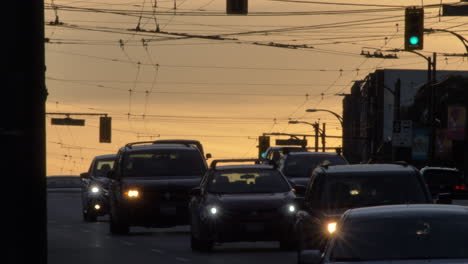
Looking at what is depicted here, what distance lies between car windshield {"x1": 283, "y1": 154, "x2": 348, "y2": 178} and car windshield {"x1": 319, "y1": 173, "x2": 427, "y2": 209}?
15.3 meters

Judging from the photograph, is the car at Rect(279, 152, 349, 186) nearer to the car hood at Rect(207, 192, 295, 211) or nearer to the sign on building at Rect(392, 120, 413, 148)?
the car hood at Rect(207, 192, 295, 211)

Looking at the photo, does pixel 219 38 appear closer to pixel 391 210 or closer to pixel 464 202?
pixel 464 202

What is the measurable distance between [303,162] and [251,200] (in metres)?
10.5

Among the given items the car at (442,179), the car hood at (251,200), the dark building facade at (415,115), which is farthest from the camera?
the dark building facade at (415,115)

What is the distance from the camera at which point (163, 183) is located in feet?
92.7

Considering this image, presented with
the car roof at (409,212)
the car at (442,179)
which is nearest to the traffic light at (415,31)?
the car at (442,179)

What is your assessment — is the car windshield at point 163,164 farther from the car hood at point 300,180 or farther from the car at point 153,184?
the car hood at point 300,180

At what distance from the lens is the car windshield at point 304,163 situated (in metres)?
32.7

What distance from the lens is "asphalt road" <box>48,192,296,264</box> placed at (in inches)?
821

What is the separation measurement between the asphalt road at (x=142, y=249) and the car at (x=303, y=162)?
334 centimetres

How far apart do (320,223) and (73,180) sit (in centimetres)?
9425

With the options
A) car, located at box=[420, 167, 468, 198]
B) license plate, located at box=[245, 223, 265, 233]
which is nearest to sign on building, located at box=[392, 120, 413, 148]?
car, located at box=[420, 167, 468, 198]

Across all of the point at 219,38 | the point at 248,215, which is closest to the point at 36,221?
the point at 248,215

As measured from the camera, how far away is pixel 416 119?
11806 cm
